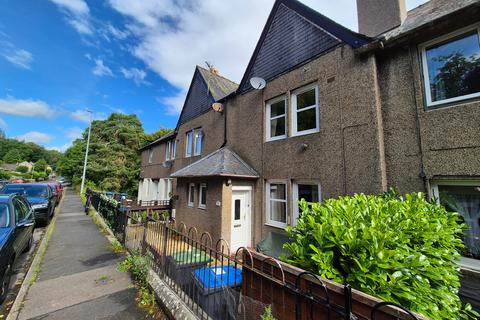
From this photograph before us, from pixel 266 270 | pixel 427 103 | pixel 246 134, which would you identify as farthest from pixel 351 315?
pixel 246 134

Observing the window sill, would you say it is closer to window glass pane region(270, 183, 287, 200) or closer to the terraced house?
the terraced house

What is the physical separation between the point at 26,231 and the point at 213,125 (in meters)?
8.82

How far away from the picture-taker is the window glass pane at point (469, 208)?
416cm

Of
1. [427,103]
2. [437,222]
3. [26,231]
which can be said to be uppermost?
[427,103]

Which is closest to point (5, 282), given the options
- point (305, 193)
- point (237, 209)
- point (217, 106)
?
point (237, 209)

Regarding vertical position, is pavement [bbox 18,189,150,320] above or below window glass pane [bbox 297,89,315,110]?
below

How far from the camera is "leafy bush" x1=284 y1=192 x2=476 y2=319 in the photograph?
2.22 m

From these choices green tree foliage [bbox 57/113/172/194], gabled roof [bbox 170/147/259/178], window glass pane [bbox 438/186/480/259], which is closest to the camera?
window glass pane [bbox 438/186/480/259]

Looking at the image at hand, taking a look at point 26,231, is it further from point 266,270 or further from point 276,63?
point 276,63

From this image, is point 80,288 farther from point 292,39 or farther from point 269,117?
point 292,39

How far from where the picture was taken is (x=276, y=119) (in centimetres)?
858

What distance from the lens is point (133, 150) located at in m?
33.8

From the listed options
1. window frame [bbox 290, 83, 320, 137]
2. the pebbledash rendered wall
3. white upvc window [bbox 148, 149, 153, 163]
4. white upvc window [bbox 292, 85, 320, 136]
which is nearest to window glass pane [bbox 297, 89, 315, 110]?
white upvc window [bbox 292, 85, 320, 136]

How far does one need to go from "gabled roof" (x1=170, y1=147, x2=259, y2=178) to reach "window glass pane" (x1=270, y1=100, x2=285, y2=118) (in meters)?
2.51
